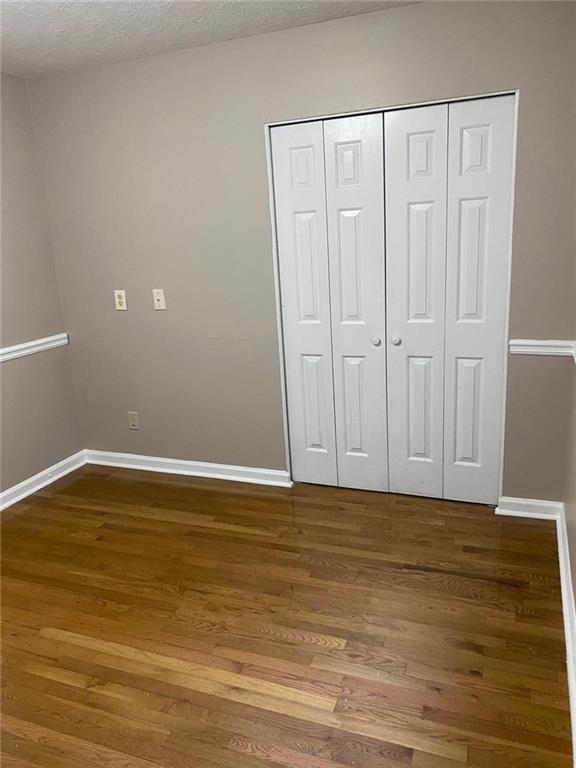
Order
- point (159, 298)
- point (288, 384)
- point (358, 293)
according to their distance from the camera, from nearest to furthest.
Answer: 1. point (358, 293)
2. point (288, 384)
3. point (159, 298)

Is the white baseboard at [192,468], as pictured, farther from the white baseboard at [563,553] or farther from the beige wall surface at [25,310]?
the white baseboard at [563,553]

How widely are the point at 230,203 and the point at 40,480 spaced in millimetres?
1990

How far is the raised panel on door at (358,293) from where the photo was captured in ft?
8.96

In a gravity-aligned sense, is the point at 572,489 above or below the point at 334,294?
below

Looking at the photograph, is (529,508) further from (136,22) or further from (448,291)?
(136,22)

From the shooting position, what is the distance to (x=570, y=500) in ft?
7.48

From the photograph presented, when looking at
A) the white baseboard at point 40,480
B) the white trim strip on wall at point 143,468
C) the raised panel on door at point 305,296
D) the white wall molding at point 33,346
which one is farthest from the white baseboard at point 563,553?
the white wall molding at point 33,346

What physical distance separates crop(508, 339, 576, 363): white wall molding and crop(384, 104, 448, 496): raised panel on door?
0.34m

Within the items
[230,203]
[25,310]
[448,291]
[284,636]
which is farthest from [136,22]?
[284,636]

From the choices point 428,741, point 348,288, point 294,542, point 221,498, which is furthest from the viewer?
point 221,498

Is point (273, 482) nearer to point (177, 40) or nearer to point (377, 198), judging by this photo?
point (377, 198)

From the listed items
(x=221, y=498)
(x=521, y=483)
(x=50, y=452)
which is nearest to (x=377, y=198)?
(x=521, y=483)

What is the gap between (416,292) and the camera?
110 inches

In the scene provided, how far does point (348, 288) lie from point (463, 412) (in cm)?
84
